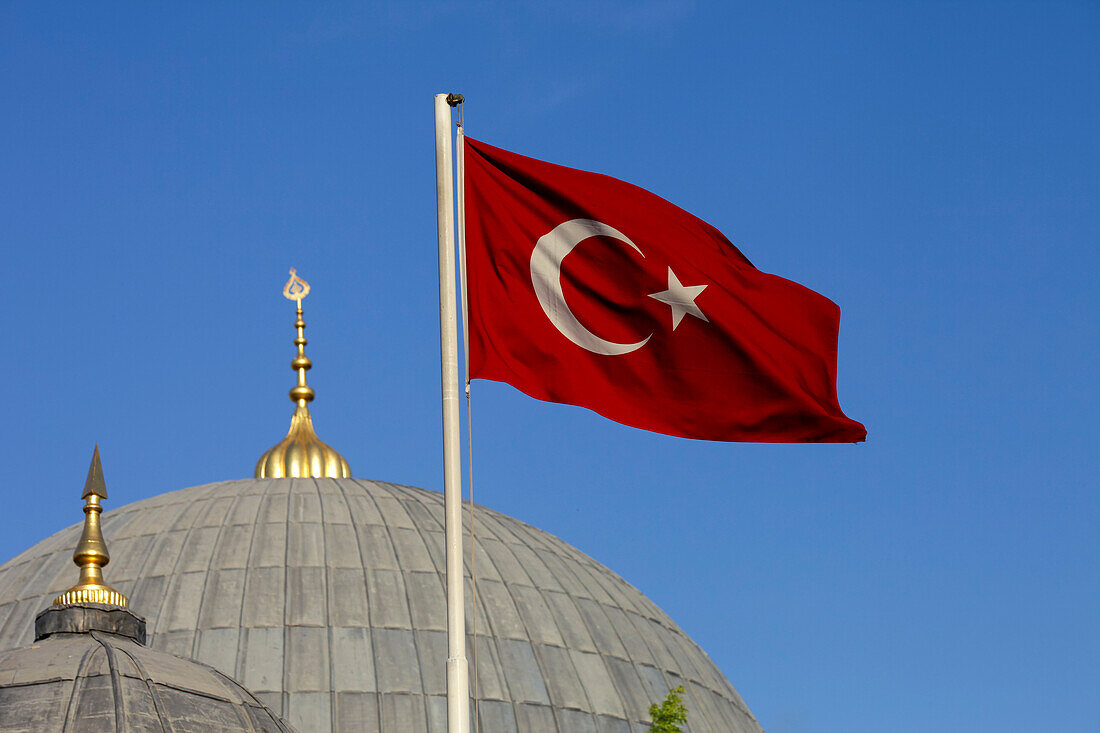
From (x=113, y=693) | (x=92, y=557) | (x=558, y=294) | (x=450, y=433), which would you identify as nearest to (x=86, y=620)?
(x=92, y=557)

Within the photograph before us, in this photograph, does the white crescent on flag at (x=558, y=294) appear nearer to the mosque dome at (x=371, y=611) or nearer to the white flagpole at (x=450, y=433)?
the white flagpole at (x=450, y=433)

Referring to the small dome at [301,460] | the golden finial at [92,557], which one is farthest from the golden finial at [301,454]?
the golden finial at [92,557]

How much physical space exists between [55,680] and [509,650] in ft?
46.5

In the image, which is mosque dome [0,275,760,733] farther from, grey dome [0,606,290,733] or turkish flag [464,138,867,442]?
turkish flag [464,138,867,442]

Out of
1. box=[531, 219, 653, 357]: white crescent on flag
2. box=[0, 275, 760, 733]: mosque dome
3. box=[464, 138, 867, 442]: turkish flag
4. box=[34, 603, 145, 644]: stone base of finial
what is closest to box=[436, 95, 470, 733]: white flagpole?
box=[464, 138, 867, 442]: turkish flag

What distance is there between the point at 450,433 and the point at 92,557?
10.3 metres

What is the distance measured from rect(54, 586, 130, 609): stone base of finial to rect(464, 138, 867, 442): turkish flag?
29.4ft

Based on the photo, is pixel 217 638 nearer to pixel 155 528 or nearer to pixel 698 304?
pixel 155 528

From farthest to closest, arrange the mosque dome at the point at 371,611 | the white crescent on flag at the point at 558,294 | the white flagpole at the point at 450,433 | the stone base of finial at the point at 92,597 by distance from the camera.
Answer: the mosque dome at the point at 371,611, the stone base of finial at the point at 92,597, the white crescent on flag at the point at 558,294, the white flagpole at the point at 450,433

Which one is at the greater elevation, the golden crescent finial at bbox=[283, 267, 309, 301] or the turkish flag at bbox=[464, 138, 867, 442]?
the golden crescent finial at bbox=[283, 267, 309, 301]

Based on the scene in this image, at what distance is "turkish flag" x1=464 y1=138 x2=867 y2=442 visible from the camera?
15555 millimetres

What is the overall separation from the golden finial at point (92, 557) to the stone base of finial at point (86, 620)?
0.26 m

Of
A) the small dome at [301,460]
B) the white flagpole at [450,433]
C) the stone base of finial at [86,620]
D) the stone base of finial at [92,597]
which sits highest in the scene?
the small dome at [301,460]

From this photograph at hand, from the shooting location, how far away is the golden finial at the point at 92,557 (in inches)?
886
